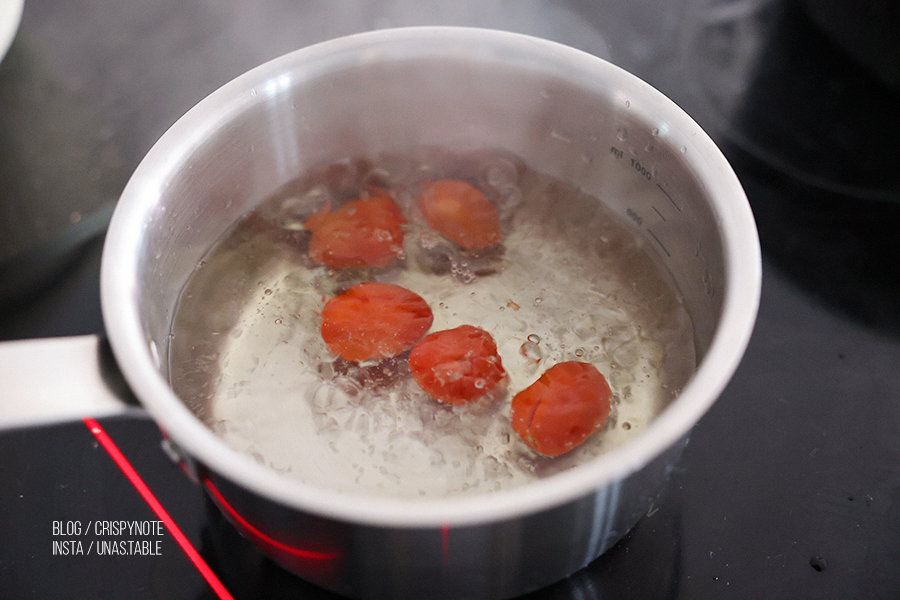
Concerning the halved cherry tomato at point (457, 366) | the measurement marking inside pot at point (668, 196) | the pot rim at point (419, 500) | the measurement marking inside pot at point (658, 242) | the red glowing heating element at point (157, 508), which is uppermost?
the pot rim at point (419, 500)

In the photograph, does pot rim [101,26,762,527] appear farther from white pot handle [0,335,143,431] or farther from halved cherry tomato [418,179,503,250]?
halved cherry tomato [418,179,503,250]

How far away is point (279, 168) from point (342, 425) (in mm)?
354

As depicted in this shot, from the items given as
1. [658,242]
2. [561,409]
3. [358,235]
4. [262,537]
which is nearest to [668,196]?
[658,242]

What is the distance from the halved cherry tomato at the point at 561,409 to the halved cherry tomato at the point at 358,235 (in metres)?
0.29

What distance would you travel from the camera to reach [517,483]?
71cm

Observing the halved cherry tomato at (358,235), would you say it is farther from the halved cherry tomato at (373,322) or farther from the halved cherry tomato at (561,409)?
the halved cherry tomato at (561,409)

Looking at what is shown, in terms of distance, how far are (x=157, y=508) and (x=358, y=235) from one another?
394 mm

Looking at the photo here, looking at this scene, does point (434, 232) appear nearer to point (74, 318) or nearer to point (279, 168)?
point (279, 168)

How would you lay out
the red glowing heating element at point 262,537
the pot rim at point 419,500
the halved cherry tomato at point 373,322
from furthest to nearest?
the halved cherry tomato at point 373,322
the red glowing heating element at point 262,537
the pot rim at point 419,500

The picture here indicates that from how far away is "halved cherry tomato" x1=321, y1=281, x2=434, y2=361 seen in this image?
0.81 meters

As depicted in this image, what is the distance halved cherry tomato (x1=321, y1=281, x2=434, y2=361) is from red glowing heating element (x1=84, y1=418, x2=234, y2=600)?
248mm

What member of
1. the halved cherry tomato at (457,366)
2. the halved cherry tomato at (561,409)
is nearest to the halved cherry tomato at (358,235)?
the halved cherry tomato at (457,366)

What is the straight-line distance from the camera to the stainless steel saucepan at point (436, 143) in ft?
1.60

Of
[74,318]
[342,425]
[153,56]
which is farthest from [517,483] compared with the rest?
[153,56]
